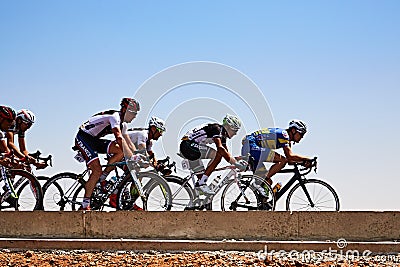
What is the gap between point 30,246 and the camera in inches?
327

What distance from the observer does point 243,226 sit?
8977 mm

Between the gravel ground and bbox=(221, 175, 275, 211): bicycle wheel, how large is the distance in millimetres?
3475

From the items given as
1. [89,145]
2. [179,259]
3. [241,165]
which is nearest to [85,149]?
[89,145]

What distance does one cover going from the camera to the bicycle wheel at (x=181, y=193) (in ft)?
36.4

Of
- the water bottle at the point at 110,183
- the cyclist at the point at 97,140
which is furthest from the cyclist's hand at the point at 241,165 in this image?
the water bottle at the point at 110,183

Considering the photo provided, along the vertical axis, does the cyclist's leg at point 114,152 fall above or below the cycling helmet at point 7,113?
below

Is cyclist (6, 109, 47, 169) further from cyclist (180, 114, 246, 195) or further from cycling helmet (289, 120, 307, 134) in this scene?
cycling helmet (289, 120, 307, 134)

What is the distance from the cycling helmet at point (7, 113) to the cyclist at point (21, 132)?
153 mm

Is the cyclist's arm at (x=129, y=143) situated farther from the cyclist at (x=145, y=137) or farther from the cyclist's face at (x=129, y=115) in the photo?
the cyclist's face at (x=129, y=115)

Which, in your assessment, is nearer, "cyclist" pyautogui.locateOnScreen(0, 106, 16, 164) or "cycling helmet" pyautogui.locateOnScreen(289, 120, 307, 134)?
"cyclist" pyautogui.locateOnScreen(0, 106, 16, 164)

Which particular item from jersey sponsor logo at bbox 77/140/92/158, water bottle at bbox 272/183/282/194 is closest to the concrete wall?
jersey sponsor logo at bbox 77/140/92/158

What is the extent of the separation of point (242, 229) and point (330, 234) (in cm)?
111

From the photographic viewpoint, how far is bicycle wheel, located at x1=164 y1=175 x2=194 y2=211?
11109 mm

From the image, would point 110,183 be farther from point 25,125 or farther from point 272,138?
point 272,138
